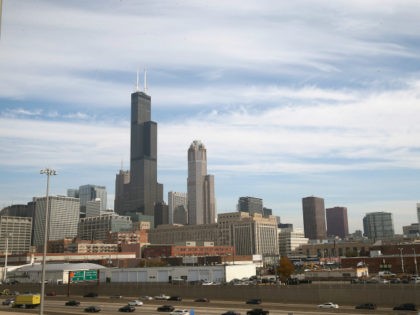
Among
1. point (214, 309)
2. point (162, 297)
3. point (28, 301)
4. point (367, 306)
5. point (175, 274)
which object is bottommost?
point (162, 297)

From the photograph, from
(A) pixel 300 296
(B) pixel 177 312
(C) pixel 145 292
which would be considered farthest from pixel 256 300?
(C) pixel 145 292

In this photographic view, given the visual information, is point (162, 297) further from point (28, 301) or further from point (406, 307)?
point (406, 307)

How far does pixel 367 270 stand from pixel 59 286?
72012 mm


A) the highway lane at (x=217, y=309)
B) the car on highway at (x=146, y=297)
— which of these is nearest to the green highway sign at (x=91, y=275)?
the car on highway at (x=146, y=297)

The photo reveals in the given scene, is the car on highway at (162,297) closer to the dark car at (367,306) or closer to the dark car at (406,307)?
the dark car at (367,306)

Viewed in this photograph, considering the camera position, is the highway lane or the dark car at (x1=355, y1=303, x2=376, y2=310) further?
the dark car at (x1=355, y1=303, x2=376, y2=310)

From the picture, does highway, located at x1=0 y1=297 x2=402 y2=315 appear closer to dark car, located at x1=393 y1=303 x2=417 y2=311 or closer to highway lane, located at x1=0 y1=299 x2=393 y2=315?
highway lane, located at x1=0 y1=299 x2=393 y2=315

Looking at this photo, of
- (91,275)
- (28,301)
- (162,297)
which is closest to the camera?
(28,301)

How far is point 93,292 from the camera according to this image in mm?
97625

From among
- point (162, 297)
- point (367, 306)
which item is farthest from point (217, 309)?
point (162, 297)

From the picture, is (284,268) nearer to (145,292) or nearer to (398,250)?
(398,250)

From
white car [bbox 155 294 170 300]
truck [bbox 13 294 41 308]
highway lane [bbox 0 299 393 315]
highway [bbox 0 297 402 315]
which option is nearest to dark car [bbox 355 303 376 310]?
highway [bbox 0 297 402 315]

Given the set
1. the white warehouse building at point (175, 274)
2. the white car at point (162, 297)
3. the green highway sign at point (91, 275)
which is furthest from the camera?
the white warehouse building at point (175, 274)

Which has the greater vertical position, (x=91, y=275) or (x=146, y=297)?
(x=91, y=275)
